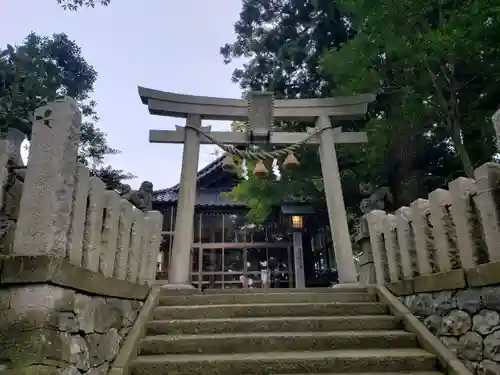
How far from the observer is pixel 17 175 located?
2.92 m

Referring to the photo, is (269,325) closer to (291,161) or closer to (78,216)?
(78,216)

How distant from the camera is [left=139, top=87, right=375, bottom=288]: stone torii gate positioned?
6.33m

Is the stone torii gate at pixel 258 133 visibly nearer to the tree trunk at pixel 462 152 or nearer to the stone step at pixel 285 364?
the tree trunk at pixel 462 152

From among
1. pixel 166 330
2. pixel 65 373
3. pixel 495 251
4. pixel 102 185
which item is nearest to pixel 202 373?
pixel 166 330

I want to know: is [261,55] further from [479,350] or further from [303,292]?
[479,350]

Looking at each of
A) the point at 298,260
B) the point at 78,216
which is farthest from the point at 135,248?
the point at 298,260

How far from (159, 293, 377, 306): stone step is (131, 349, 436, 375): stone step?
125 cm

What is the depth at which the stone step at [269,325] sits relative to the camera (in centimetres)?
411

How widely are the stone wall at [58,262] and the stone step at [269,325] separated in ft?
1.80

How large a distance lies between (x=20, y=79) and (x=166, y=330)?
12636mm

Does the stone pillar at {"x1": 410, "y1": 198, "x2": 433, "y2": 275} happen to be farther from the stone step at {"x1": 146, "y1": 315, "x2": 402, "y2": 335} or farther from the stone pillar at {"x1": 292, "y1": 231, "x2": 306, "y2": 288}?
the stone pillar at {"x1": 292, "y1": 231, "x2": 306, "y2": 288}

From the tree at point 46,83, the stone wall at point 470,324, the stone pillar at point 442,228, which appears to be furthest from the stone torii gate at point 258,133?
the tree at point 46,83

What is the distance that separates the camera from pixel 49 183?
2.73m

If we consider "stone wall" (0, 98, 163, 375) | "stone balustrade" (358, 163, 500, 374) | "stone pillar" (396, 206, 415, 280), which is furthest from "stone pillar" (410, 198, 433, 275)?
"stone wall" (0, 98, 163, 375)
